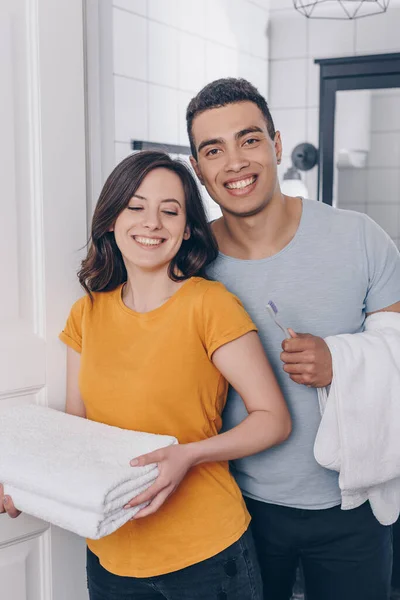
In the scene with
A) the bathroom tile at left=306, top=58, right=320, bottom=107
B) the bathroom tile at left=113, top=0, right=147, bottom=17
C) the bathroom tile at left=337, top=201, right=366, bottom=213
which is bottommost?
the bathroom tile at left=337, top=201, right=366, bottom=213

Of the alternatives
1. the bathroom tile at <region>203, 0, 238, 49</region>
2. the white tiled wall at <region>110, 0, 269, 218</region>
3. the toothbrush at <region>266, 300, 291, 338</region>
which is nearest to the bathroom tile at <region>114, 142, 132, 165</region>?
the white tiled wall at <region>110, 0, 269, 218</region>

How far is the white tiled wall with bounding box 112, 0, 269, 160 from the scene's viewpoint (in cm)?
212

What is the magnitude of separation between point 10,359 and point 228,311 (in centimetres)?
38

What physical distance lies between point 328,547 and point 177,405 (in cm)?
42

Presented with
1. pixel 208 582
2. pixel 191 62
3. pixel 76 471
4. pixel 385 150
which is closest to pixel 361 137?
pixel 385 150

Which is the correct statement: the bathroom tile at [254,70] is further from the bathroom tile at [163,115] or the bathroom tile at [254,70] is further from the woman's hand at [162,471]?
the woman's hand at [162,471]

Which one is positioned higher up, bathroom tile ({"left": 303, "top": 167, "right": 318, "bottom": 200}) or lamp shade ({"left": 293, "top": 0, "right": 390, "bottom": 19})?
lamp shade ({"left": 293, "top": 0, "right": 390, "bottom": 19})

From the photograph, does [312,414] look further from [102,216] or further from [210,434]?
[102,216]

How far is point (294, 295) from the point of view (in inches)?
47.6

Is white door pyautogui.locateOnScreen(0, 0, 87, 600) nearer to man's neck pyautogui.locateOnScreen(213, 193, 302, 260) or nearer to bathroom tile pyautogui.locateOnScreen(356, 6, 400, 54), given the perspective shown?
man's neck pyautogui.locateOnScreen(213, 193, 302, 260)

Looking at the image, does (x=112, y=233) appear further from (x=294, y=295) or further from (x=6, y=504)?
(x=6, y=504)

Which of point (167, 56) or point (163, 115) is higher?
point (167, 56)

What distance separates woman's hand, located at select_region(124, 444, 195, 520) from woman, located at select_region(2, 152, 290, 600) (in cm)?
2

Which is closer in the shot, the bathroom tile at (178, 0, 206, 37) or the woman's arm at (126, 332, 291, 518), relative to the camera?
the woman's arm at (126, 332, 291, 518)
